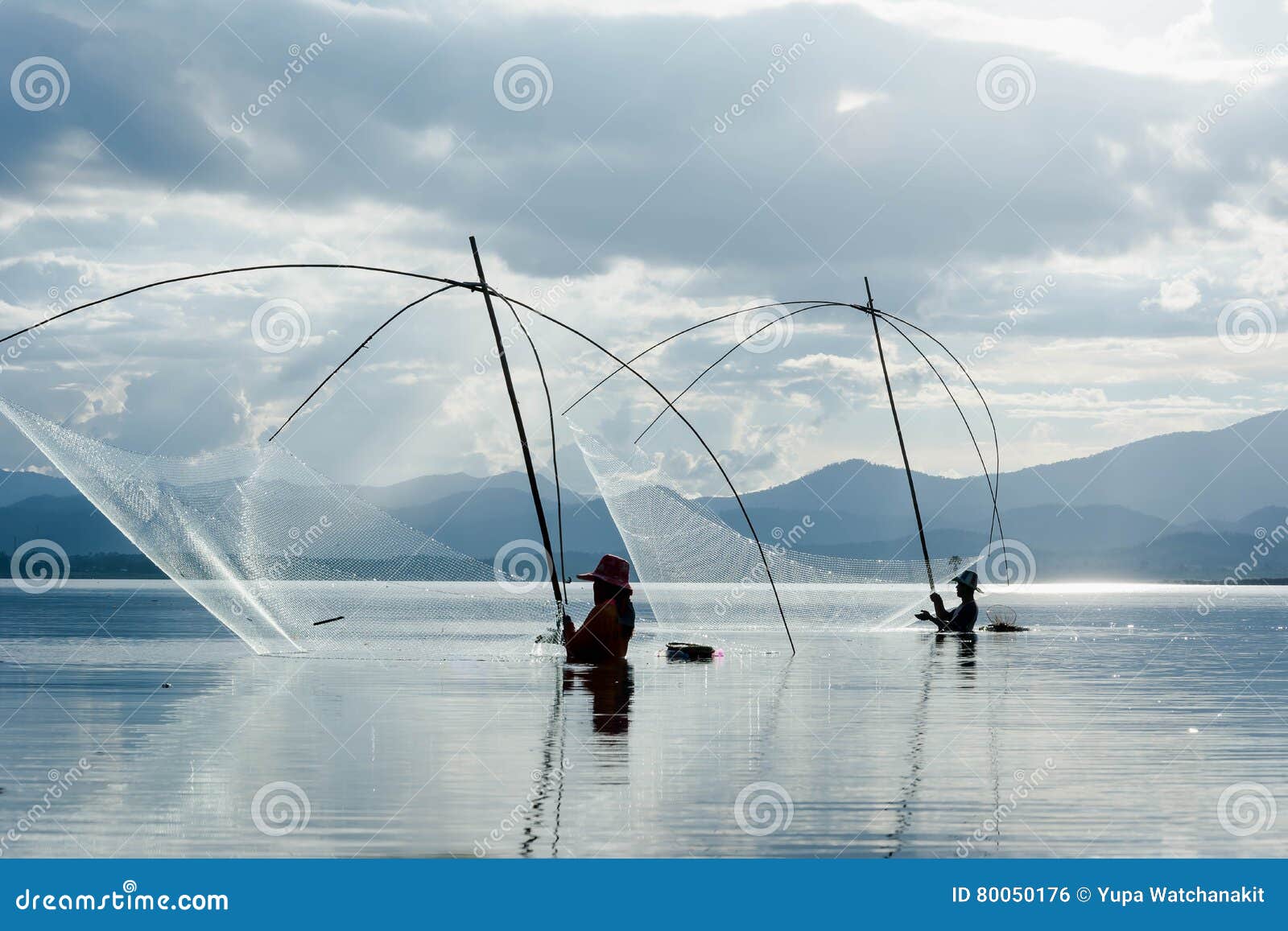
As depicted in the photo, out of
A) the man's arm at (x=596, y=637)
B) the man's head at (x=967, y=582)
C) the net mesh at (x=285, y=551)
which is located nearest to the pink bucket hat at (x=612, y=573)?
the man's arm at (x=596, y=637)

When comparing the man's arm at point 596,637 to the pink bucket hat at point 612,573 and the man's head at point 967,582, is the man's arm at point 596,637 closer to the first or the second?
the pink bucket hat at point 612,573

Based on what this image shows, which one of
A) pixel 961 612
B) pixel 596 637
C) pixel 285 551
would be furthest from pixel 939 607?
pixel 285 551

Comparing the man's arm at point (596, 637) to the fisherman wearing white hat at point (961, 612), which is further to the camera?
the fisherman wearing white hat at point (961, 612)

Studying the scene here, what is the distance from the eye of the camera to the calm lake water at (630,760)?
968 cm

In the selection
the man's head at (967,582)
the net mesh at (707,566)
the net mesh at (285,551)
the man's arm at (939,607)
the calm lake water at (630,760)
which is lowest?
the calm lake water at (630,760)

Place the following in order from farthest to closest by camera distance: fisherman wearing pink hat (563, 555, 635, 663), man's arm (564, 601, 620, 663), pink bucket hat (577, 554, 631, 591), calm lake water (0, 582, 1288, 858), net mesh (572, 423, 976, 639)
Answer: net mesh (572, 423, 976, 639) → man's arm (564, 601, 620, 663) → fisherman wearing pink hat (563, 555, 635, 663) → pink bucket hat (577, 554, 631, 591) → calm lake water (0, 582, 1288, 858)

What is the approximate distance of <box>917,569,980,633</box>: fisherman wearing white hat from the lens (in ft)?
127

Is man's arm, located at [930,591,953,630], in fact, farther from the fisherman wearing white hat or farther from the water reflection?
the water reflection

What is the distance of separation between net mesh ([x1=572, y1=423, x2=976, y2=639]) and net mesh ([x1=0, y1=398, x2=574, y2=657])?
134 inches

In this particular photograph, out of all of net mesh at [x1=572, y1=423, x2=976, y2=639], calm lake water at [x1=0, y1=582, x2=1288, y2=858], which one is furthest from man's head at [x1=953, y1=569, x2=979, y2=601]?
calm lake water at [x1=0, y1=582, x2=1288, y2=858]

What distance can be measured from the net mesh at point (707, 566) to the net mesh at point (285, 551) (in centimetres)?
341

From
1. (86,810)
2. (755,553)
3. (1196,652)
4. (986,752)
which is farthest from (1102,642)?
(86,810)

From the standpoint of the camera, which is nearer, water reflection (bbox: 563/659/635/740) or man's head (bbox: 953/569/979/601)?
water reflection (bbox: 563/659/635/740)

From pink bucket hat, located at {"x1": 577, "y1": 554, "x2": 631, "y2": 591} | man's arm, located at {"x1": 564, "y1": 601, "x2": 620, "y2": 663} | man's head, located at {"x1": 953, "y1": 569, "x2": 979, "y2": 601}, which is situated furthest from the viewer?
man's head, located at {"x1": 953, "y1": 569, "x2": 979, "y2": 601}
